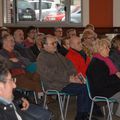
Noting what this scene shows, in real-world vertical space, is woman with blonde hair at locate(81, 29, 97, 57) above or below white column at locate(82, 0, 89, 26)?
below

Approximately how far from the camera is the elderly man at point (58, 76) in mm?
5215

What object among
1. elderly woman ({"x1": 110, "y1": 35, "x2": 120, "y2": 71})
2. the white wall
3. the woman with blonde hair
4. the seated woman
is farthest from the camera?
the white wall

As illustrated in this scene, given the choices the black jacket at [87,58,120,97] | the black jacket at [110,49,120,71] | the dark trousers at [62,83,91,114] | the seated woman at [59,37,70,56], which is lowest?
the dark trousers at [62,83,91,114]

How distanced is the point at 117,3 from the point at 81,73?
4697 millimetres

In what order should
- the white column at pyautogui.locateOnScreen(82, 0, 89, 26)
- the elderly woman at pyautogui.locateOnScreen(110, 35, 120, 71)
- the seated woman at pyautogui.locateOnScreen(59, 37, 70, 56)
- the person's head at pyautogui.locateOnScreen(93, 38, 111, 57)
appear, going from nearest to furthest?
the person's head at pyautogui.locateOnScreen(93, 38, 111, 57)
the elderly woman at pyautogui.locateOnScreen(110, 35, 120, 71)
the seated woman at pyautogui.locateOnScreen(59, 37, 70, 56)
the white column at pyautogui.locateOnScreen(82, 0, 89, 26)

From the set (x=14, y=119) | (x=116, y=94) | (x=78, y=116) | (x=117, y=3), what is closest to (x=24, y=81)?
(x=78, y=116)

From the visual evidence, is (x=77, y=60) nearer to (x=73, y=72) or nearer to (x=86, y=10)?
(x=73, y=72)

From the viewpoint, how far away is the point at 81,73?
5.77 meters

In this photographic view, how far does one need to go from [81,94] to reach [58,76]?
0.38 metres

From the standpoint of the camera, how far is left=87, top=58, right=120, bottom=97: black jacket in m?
4.87

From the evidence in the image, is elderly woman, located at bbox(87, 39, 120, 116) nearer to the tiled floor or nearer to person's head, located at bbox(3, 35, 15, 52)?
the tiled floor

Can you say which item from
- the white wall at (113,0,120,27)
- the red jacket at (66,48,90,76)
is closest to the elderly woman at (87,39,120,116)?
the red jacket at (66,48,90,76)

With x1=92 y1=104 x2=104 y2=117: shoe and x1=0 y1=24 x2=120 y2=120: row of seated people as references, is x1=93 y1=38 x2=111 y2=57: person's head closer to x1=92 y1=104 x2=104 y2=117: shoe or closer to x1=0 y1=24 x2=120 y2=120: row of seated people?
x1=0 y1=24 x2=120 y2=120: row of seated people

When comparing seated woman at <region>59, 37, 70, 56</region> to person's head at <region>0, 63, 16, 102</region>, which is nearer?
person's head at <region>0, 63, 16, 102</region>
